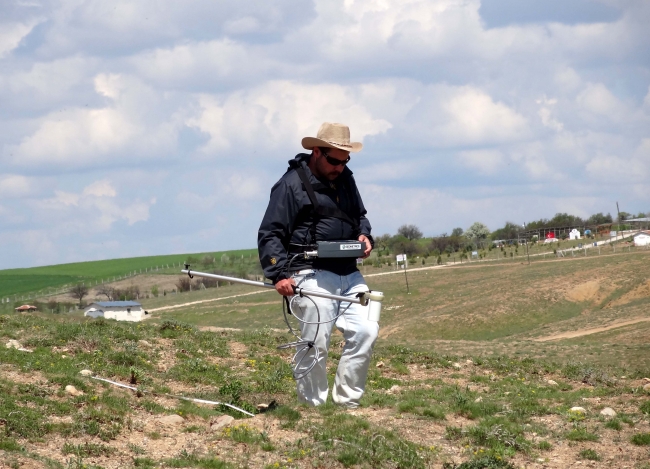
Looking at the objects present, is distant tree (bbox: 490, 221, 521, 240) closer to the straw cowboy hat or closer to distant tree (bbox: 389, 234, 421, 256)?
distant tree (bbox: 389, 234, 421, 256)

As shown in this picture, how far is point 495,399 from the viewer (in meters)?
11.5

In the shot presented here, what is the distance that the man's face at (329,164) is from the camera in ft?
29.5

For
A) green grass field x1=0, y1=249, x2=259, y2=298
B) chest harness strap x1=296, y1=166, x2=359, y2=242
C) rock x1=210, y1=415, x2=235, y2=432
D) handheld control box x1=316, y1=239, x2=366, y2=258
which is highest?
green grass field x1=0, y1=249, x2=259, y2=298

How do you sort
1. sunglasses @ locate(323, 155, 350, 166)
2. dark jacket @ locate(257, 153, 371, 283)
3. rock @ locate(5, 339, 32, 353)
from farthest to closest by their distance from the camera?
rock @ locate(5, 339, 32, 353) < sunglasses @ locate(323, 155, 350, 166) < dark jacket @ locate(257, 153, 371, 283)

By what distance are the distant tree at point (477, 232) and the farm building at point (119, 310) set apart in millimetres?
94849

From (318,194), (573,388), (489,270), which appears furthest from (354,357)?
(489,270)

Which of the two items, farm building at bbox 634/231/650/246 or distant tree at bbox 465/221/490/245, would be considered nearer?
farm building at bbox 634/231/650/246

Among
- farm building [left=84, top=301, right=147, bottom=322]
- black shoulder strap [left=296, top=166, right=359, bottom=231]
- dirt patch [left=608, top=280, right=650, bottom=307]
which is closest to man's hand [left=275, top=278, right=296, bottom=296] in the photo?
black shoulder strap [left=296, top=166, right=359, bottom=231]

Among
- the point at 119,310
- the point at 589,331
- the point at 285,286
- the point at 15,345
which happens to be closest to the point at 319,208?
the point at 285,286

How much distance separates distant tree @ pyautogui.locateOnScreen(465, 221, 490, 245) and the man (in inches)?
6098

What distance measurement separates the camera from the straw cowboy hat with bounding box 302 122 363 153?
29.3 ft

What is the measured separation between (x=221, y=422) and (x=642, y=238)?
3884 inches

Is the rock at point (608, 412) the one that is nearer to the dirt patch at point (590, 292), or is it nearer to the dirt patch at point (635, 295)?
the dirt patch at point (635, 295)

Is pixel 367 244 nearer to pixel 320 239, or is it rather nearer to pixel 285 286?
pixel 320 239
